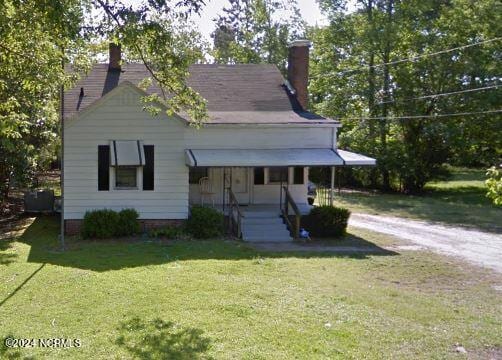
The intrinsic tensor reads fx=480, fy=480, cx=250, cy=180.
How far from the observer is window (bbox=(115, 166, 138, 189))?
15.7m

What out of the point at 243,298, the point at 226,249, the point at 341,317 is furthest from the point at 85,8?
the point at 341,317

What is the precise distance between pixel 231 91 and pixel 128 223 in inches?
286

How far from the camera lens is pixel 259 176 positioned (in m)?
18.1

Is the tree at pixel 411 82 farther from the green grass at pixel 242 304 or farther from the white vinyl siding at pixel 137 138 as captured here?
the green grass at pixel 242 304

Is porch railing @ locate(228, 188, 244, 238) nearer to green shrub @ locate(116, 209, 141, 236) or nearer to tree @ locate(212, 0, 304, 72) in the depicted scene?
green shrub @ locate(116, 209, 141, 236)

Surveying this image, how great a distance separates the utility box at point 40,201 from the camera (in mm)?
19625

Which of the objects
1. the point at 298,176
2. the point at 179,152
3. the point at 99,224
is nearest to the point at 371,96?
the point at 298,176

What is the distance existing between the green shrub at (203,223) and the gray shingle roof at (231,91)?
3.19 meters

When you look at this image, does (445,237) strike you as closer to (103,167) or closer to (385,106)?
(103,167)

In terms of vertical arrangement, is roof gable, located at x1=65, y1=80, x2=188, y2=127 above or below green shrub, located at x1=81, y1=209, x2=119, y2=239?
above

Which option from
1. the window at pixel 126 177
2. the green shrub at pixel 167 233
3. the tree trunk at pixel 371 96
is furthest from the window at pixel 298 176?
the tree trunk at pixel 371 96

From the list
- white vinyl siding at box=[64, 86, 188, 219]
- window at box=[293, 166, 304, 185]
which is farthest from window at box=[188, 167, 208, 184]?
window at box=[293, 166, 304, 185]

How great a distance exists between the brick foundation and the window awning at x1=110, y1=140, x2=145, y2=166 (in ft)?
6.51

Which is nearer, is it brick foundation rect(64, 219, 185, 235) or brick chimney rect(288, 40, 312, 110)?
brick foundation rect(64, 219, 185, 235)
